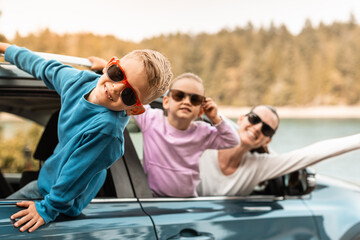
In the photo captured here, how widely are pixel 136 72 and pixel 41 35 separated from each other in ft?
172

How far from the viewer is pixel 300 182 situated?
2.54 metres

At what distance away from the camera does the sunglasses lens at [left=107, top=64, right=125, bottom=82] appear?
5.11ft

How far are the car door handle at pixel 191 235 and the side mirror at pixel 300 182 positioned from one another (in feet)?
2.63

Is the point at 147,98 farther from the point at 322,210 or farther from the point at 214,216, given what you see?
the point at 322,210

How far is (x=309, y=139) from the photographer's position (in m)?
20.5

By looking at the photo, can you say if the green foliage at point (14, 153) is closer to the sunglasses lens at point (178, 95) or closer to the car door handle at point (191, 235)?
the sunglasses lens at point (178, 95)

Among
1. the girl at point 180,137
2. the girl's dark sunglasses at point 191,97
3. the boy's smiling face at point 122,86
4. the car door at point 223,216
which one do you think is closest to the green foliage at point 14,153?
the girl at point 180,137

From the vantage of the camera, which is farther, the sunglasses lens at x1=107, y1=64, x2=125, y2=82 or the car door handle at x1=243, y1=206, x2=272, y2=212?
the car door handle at x1=243, y1=206, x2=272, y2=212

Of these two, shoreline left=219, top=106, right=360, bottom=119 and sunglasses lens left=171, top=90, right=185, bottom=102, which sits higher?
sunglasses lens left=171, top=90, right=185, bottom=102

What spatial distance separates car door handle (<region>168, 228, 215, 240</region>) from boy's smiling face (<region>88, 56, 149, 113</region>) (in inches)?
27.7

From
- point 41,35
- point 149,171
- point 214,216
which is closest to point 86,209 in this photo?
point 149,171

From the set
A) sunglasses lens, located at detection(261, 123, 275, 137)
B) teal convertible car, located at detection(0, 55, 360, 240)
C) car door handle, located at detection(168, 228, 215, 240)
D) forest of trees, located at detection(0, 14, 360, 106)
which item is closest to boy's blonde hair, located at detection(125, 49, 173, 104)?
teal convertible car, located at detection(0, 55, 360, 240)

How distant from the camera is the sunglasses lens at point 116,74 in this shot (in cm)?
156

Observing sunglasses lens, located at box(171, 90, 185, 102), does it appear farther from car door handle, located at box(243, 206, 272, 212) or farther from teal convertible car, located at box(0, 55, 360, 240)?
car door handle, located at box(243, 206, 272, 212)
